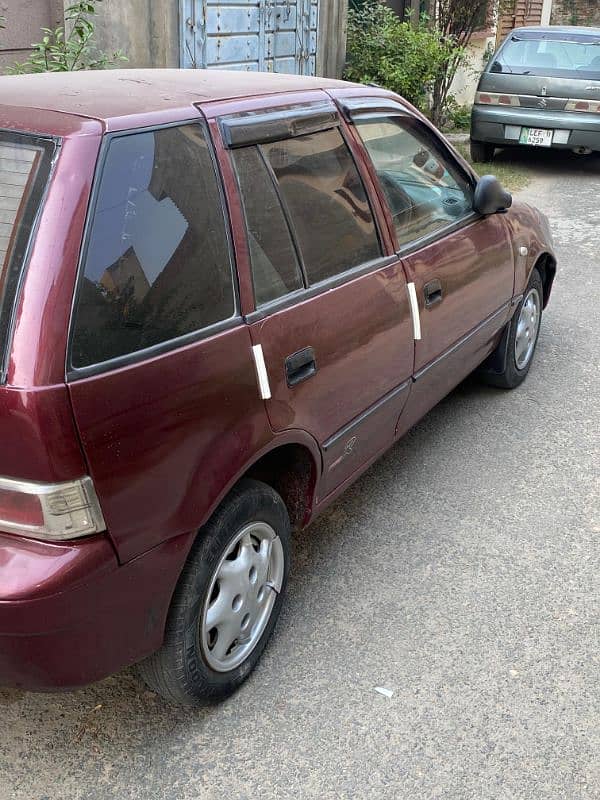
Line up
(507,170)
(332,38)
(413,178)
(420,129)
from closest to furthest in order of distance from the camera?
(413,178), (420,129), (507,170), (332,38)

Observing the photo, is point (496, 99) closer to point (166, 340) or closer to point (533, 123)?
point (533, 123)

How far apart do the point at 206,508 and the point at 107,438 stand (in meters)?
0.43

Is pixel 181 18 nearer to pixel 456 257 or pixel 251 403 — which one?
pixel 456 257

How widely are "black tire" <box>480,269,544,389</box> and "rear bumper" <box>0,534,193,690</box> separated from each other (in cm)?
296

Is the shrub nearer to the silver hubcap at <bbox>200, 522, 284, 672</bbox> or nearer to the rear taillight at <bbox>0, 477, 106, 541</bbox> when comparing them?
the silver hubcap at <bbox>200, 522, 284, 672</bbox>

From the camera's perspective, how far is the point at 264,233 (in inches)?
105

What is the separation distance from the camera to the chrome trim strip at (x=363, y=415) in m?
3.01

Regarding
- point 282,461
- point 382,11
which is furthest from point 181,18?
point 282,461

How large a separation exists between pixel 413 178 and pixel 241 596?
201 centimetres

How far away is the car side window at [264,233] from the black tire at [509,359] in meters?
2.31

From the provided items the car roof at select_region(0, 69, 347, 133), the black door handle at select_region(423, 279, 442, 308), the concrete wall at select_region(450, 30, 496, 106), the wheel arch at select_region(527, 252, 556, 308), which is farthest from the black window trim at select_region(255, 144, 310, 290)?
the concrete wall at select_region(450, 30, 496, 106)

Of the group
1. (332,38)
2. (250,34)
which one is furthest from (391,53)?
(250,34)

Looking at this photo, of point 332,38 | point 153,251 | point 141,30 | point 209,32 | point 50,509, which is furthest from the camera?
point 332,38

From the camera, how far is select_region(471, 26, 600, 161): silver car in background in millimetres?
10531
